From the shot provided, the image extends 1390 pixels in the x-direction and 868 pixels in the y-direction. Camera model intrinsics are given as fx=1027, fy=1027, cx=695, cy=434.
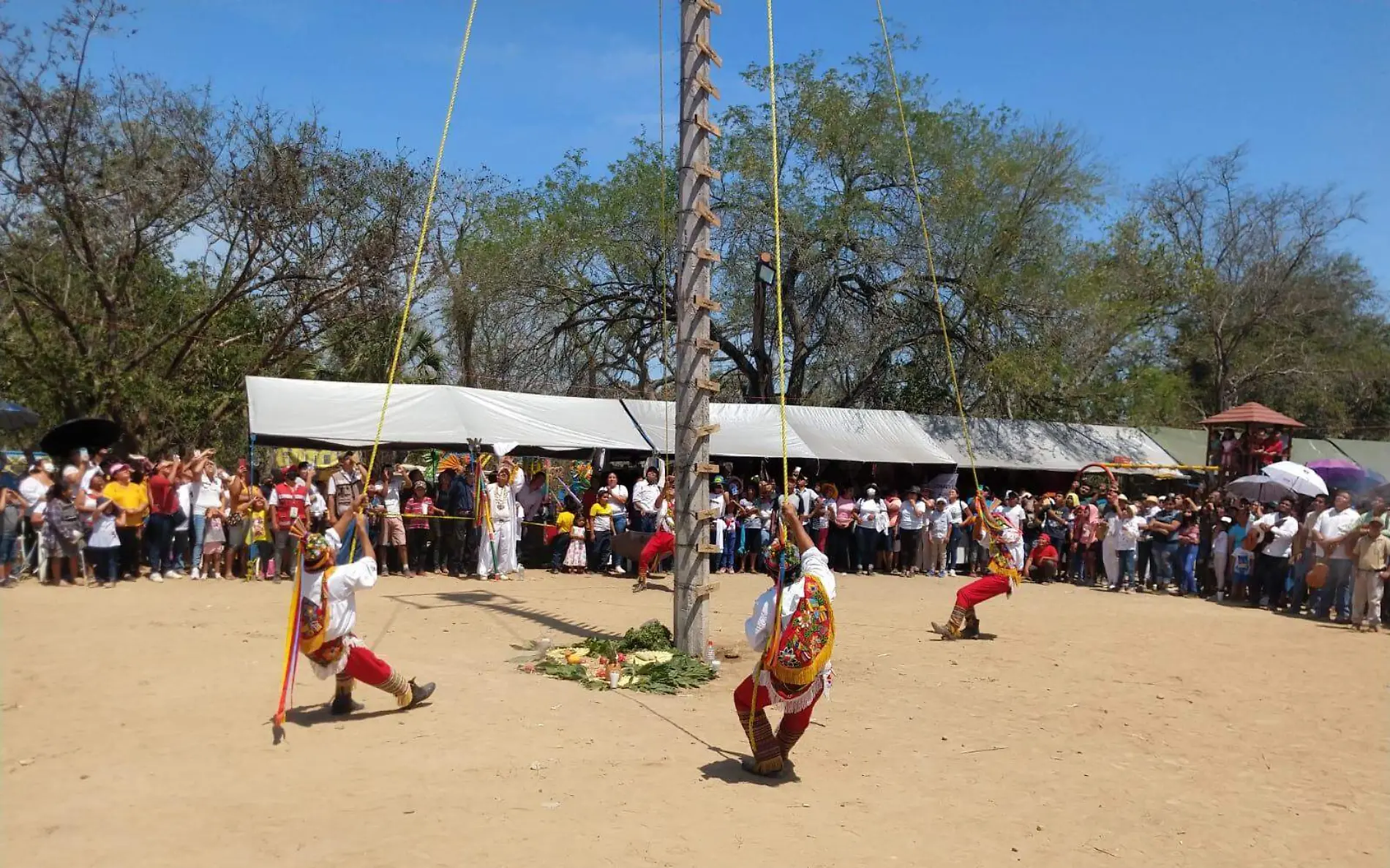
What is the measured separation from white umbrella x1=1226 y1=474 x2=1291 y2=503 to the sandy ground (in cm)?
776

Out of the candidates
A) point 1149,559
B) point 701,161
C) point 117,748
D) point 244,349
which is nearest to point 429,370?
point 244,349

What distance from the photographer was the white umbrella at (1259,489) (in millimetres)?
18714

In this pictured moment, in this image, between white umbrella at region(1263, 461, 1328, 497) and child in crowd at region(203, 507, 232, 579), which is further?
white umbrella at region(1263, 461, 1328, 497)

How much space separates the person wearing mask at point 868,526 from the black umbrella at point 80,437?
543 inches

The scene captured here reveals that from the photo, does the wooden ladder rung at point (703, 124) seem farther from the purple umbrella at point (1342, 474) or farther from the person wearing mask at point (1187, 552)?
the purple umbrella at point (1342, 474)

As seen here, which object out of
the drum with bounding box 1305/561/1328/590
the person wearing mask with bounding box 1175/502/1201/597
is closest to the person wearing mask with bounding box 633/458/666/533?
the person wearing mask with bounding box 1175/502/1201/597

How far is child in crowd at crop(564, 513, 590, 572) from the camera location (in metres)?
17.6

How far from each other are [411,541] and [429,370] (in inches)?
579

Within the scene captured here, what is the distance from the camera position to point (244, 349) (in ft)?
77.5

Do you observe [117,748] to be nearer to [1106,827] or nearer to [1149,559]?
[1106,827]

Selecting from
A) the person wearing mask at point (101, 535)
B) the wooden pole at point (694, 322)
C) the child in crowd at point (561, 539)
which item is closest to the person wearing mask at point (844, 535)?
the child in crowd at point (561, 539)

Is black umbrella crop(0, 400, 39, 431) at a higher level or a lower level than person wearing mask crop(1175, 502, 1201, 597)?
higher

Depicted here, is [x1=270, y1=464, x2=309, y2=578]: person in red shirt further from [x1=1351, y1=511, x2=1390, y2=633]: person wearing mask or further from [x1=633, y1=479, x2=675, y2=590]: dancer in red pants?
[x1=1351, y1=511, x2=1390, y2=633]: person wearing mask

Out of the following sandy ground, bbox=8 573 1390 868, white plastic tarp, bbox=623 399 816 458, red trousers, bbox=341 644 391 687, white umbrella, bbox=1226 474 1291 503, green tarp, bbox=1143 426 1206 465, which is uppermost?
green tarp, bbox=1143 426 1206 465
